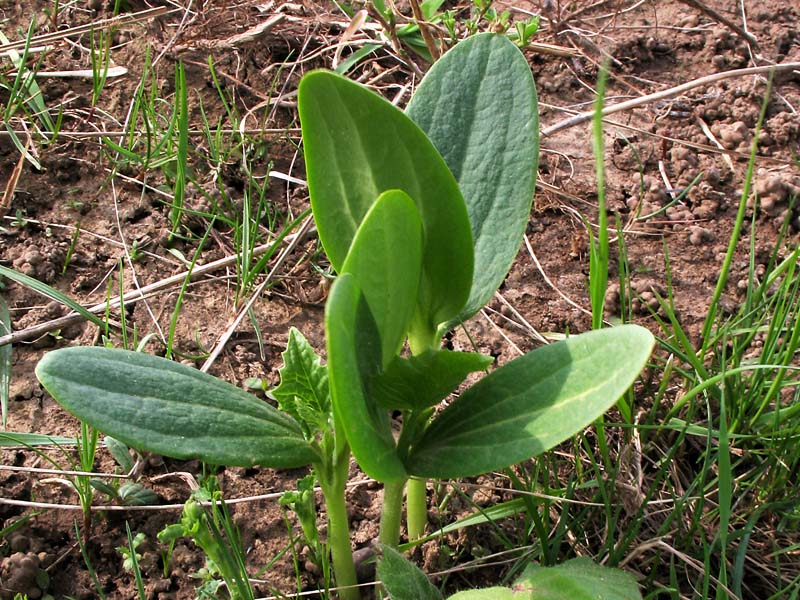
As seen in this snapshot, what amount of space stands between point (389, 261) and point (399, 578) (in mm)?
421

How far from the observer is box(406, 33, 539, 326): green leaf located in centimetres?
125

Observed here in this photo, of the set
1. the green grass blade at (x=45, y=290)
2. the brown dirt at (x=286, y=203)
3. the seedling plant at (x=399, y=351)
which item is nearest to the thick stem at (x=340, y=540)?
the seedling plant at (x=399, y=351)

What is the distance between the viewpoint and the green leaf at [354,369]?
2.89ft

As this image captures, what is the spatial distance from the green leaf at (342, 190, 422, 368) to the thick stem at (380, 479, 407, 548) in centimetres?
22

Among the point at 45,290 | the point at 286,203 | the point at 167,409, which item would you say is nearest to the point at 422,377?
the point at 167,409

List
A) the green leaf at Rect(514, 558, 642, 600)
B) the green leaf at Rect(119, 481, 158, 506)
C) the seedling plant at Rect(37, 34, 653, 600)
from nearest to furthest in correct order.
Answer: the seedling plant at Rect(37, 34, 653, 600) → the green leaf at Rect(514, 558, 642, 600) → the green leaf at Rect(119, 481, 158, 506)

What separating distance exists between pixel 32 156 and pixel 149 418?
4.24 feet

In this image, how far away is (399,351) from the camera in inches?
46.4

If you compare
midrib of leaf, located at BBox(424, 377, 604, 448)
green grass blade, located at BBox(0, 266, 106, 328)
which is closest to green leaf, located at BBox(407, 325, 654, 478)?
midrib of leaf, located at BBox(424, 377, 604, 448)

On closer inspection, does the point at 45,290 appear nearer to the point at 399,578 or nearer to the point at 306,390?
the point at 306,390

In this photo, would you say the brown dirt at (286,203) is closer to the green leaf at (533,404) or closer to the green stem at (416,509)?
the green stem at (416,509)

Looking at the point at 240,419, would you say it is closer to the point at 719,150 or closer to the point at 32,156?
the point at 32,156

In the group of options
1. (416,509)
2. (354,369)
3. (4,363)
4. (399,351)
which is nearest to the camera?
A: (354,369)

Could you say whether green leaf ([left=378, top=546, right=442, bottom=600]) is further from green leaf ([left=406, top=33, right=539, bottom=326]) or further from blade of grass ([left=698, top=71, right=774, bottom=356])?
blade of grass ([left=698, top=71, right=774, bottom=356])
